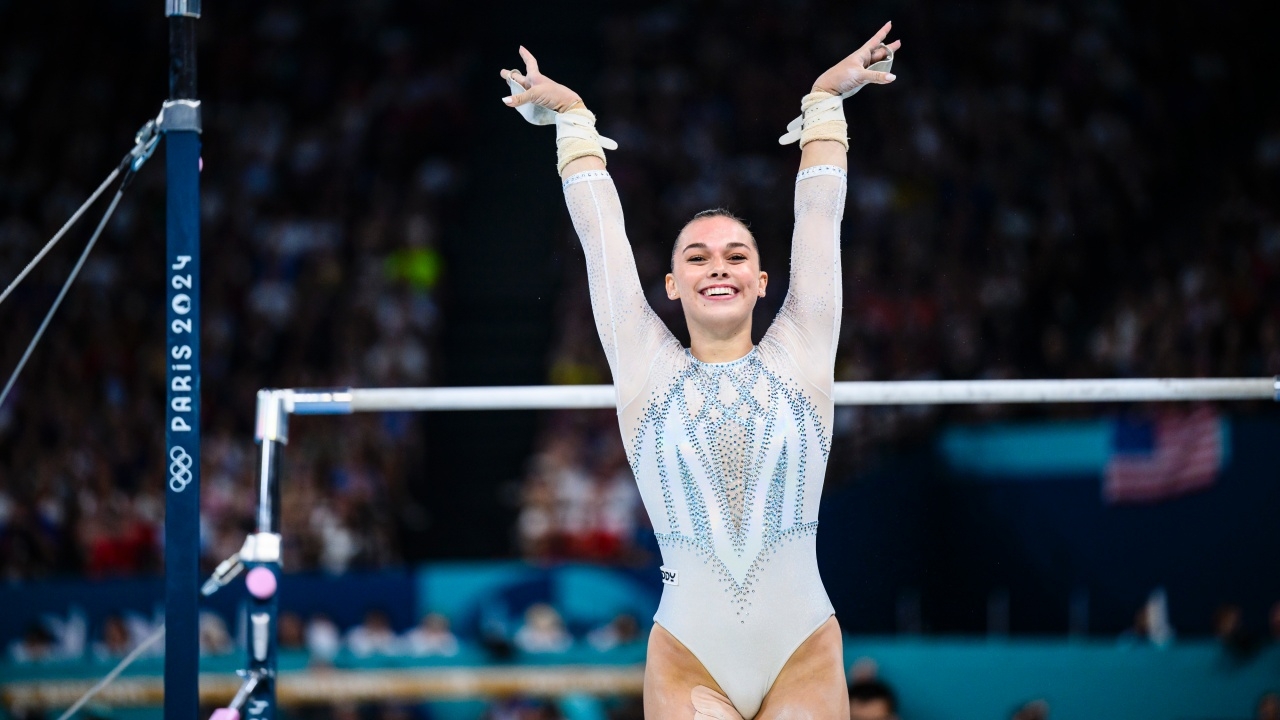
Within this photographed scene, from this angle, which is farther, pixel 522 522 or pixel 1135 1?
pixel 1135 1

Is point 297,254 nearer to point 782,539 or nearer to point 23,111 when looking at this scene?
point 23,111

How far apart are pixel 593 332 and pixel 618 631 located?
4.11m

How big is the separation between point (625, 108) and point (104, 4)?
21.0 feet

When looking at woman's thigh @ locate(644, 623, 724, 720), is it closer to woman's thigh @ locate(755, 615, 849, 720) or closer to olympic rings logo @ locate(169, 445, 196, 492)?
woman's thigh @ locate(755, 615, 849, 720)

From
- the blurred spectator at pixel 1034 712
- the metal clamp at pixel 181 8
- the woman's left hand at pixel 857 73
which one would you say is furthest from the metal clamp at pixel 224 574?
the blurred spectator at pixel 1034 712

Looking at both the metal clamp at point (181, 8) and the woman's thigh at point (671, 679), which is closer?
the woman's thigh at point (671, 679)

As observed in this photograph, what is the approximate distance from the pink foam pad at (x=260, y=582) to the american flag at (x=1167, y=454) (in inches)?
247

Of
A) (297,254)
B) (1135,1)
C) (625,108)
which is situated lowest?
(297,254)

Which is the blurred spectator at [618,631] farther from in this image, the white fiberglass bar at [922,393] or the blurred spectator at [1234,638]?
the white fiberglass bar at [922,393]

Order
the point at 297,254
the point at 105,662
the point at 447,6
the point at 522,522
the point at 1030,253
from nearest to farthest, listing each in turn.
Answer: the point at 105,662, the point at 522,522, the point at 1030,253, the point at 297,254, the point at 447,6

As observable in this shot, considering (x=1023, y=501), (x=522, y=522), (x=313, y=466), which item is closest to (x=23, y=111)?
(x=313, y=466)

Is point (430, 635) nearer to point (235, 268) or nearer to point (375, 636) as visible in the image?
point (375, 636)

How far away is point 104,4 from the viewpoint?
14.6 metres

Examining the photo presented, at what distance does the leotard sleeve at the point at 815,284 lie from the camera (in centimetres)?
333
